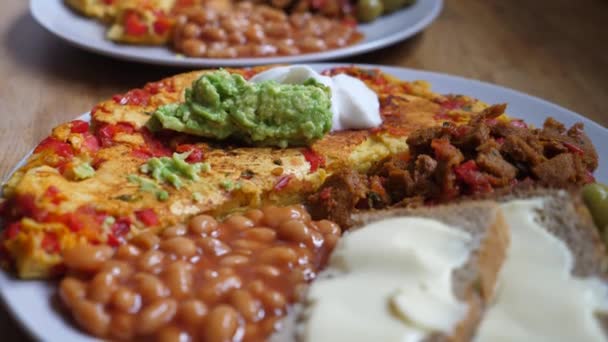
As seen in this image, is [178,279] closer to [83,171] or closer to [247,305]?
[247,305]

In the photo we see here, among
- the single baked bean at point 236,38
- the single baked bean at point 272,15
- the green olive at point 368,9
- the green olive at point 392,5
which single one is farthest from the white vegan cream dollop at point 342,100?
the green olive at point 392,5

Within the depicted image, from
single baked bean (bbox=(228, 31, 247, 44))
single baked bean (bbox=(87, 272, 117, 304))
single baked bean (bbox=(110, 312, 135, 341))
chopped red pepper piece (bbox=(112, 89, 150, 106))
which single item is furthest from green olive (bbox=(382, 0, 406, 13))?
single baked bean (bbox=(110, 312, 135, 341))

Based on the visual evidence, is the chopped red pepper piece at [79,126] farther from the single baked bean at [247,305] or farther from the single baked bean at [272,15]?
the single baked bean at [272,15]

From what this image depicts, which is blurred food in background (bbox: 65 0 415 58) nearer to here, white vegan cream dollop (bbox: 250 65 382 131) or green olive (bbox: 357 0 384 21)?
green olive (bbox: 357 0 384 21)

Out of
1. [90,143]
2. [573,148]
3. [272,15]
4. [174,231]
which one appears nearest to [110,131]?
[90,143]

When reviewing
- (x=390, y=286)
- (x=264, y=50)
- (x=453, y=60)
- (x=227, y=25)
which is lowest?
(x=453, y=60)

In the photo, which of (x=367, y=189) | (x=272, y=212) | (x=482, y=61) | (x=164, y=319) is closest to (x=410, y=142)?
(x=367, y=189)
